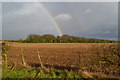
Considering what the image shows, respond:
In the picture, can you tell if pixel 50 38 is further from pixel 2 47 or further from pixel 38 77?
pixel 38 77

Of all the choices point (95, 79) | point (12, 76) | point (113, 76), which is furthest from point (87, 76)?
point (12, 76)

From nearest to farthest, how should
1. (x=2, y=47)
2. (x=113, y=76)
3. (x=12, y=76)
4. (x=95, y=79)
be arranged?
1. (x=95, y=79)
2. (x=113, y=76)
3. (x=12, y=76)
4. (x=2, y=47)

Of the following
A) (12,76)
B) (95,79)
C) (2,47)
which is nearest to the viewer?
(95,79)

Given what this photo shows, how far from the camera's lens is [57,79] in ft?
18.6

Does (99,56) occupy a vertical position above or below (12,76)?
above

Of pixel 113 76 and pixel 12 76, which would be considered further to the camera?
pixel 12 76

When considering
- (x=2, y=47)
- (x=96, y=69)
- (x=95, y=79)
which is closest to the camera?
(x=95, y=79)

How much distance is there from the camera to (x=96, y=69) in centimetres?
681

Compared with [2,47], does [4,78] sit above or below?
below

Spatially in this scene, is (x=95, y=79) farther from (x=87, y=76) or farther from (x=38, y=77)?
(x=38, y=77)

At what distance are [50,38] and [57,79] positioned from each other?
1998 inches

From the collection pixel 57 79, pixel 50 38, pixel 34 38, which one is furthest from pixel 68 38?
pixel 57 79

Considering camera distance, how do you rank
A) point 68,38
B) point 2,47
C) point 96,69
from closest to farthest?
point 96,69
point 2,47
point 68,38

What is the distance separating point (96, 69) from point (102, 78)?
3.83ft
